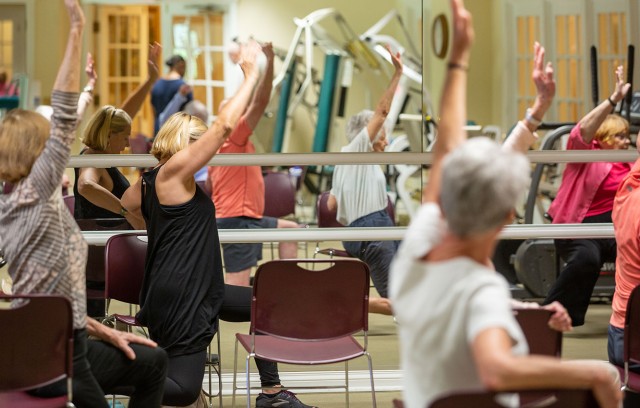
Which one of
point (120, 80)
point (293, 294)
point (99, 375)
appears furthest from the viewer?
point (120, 80)

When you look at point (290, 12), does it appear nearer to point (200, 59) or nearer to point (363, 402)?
point (200, 59)

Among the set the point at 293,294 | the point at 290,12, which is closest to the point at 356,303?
the point at 293,294

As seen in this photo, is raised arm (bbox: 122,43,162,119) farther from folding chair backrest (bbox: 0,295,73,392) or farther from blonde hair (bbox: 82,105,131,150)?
folding chair backrest (bbox: 0,295,73,392)

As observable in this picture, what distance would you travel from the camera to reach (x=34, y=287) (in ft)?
9.53

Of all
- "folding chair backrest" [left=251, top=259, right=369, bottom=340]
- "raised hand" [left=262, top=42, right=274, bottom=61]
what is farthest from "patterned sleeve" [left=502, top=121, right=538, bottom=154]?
"raised hand" [left=262, top=42, right=274, bottom=61]

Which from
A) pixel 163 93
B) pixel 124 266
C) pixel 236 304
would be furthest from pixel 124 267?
pixel 163 93

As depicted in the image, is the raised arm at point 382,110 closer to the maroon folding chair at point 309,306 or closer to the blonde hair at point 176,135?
the maroon folding chair at point 309,306

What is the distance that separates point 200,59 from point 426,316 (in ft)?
22.3

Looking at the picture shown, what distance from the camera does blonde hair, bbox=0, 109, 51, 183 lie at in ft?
9.20

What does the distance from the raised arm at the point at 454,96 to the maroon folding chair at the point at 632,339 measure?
4.75ft

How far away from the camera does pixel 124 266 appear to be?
416cm

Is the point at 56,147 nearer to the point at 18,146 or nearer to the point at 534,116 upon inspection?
the point at 18,146

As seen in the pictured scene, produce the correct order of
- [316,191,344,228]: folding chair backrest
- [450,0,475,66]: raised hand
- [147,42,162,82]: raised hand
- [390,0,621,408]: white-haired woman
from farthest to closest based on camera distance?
[316,191,344,228]: folding chair backrest
[147,42,162,82]: raised hand
[450,0,475,66]: raised hand
[390,0,621,408]: white-haired woman

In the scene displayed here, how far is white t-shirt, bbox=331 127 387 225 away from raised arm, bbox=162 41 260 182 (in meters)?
2.17
